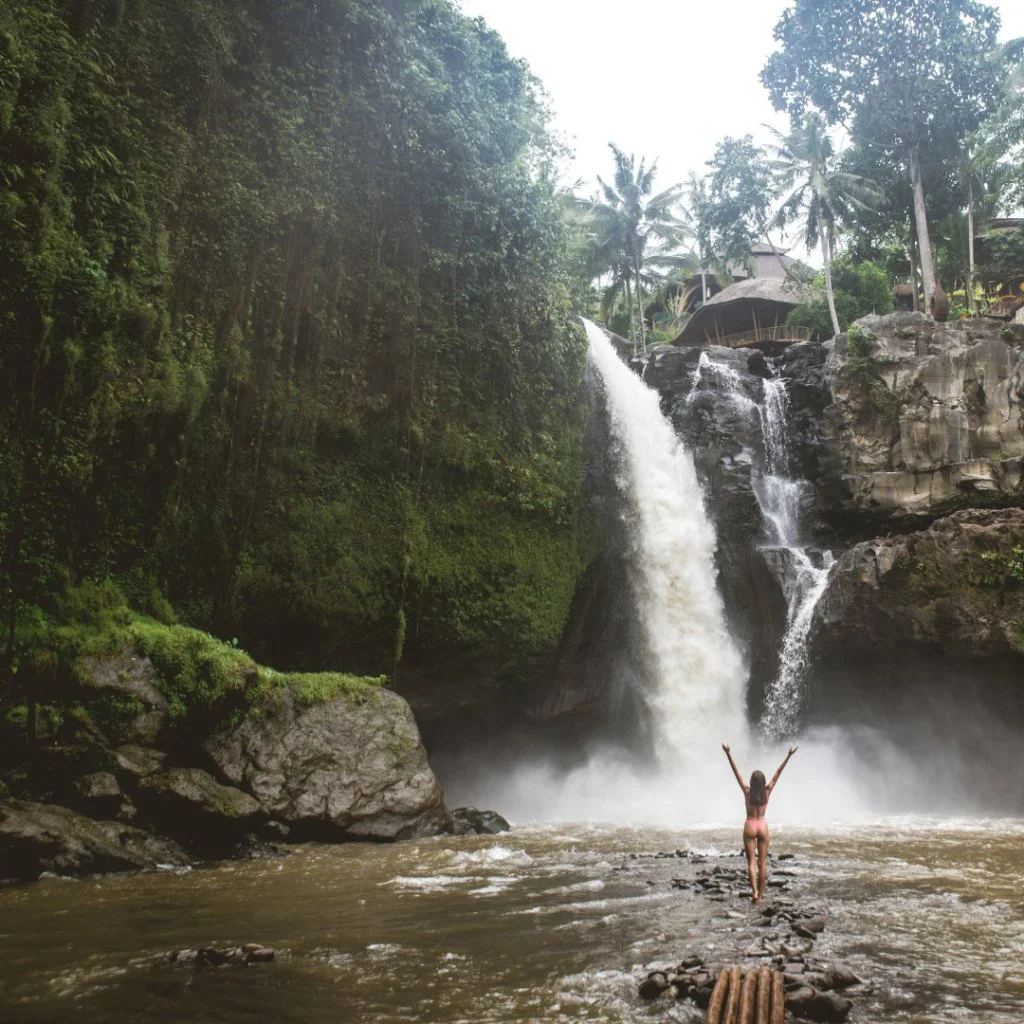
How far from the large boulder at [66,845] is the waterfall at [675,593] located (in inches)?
378

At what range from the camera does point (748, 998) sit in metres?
3.79

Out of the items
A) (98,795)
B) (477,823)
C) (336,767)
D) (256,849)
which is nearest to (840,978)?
(256,849)

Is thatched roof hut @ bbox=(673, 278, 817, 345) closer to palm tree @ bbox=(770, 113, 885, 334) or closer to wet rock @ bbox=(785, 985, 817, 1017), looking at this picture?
palm tree @ bbox=(770, 113, 885, 334)

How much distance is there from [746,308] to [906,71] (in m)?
9.71

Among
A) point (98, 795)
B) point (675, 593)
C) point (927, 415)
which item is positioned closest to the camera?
point (98, 795)

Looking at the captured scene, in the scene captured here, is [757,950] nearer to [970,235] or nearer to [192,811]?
[192,811]

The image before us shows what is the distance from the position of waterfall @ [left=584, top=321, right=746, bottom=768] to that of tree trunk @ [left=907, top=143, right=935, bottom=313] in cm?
1367

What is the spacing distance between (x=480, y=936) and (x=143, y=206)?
11.1 meters

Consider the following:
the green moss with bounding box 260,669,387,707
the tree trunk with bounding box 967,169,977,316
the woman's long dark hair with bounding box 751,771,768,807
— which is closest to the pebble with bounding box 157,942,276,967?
the woman's long dark hair with bounding box 751,771,768,807

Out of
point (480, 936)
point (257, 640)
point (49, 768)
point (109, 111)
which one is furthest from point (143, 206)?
point (480, 936)

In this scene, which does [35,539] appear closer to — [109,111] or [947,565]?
[109,111]

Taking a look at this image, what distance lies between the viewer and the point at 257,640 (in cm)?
1277

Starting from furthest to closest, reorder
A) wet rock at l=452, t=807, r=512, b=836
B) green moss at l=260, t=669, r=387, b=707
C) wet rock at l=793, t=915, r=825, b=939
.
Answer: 1. wet rock at l=452, t=807, r=512, b=836
2. green moss at l=260, t=669, r=387, b=707
3. wet rock at l=793, t=915, r=825, b=939

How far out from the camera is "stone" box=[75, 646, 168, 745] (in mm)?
9414
